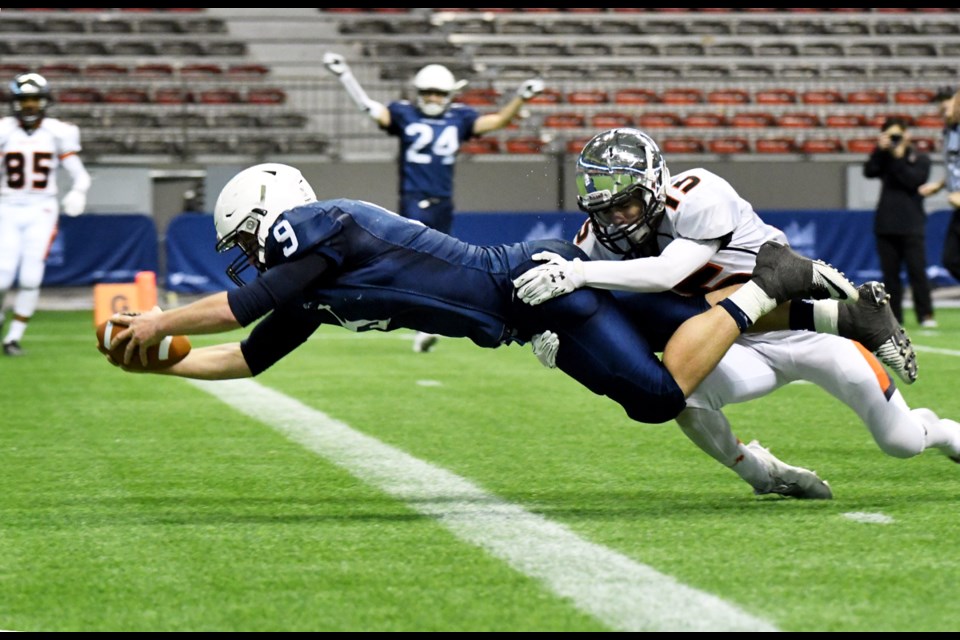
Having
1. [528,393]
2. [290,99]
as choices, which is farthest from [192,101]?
[528,393]

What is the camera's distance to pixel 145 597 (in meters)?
2.99

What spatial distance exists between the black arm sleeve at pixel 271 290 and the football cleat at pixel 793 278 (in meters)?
1.23

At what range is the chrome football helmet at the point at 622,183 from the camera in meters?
3.91

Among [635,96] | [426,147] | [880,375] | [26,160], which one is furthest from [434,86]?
[635,96]

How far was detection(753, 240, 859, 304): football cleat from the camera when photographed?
3998 millimetres

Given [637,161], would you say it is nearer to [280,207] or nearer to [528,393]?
[280,207]

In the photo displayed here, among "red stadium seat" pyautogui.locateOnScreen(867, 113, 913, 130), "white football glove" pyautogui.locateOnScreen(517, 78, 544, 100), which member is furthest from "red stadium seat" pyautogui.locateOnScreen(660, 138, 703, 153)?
"white football glove" pyautogui.locateOnScreen(517, 78, 544, 100)

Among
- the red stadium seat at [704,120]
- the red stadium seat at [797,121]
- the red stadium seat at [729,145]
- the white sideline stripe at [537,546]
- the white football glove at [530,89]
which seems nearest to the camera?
the white sideline stripe at [537,546]

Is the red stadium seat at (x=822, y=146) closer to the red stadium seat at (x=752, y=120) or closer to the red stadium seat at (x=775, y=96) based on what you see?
the red stadium seat at (x=752, y=120)

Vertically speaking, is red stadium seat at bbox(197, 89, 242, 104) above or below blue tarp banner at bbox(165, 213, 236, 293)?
above

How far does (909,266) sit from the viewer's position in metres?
11.1

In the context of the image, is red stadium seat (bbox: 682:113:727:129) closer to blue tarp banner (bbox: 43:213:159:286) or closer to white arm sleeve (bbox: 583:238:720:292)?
blue tarp banner (bbox: 43:213:159:286)

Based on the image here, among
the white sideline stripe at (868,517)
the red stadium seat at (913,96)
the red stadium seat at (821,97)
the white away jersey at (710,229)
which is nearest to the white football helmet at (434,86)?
the white away jersey at (710,229)

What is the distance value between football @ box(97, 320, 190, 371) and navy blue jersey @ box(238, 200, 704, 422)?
35 centimetres
